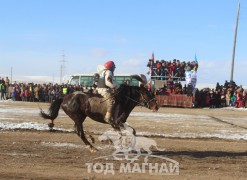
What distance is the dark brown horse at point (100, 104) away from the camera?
11734 mm

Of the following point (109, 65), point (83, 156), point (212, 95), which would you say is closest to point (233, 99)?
point (212, 95)

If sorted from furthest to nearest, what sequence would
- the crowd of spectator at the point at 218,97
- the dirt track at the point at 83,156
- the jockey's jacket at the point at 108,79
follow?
the crowd of spectator at the point at 218,97
the jockey's jacket at the point at 108,79
the dirt track at the point at 83,156

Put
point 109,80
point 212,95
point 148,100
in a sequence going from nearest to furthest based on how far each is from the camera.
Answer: point 109,80 → point 148,100 → point 212,95

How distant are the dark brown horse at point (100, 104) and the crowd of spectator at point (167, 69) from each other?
23085mm

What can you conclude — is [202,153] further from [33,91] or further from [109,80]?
[33,91]

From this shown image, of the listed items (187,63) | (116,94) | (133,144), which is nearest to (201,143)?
(133,144)

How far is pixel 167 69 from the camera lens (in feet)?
119

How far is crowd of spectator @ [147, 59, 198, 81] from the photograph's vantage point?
117 ft

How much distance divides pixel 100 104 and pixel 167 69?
25.0m

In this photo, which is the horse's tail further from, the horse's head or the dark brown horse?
the horse's head

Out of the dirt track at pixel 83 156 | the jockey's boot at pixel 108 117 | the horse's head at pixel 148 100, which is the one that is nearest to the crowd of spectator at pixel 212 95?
the dirt track at pixel 83 156

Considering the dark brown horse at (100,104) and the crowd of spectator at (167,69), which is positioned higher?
the crowd of spectator at (167,69)

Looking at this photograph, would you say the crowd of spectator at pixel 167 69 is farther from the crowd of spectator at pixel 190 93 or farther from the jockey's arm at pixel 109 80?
the jockey's arm at pixel 109 80

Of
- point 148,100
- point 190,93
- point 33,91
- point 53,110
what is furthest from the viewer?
point 33,91
